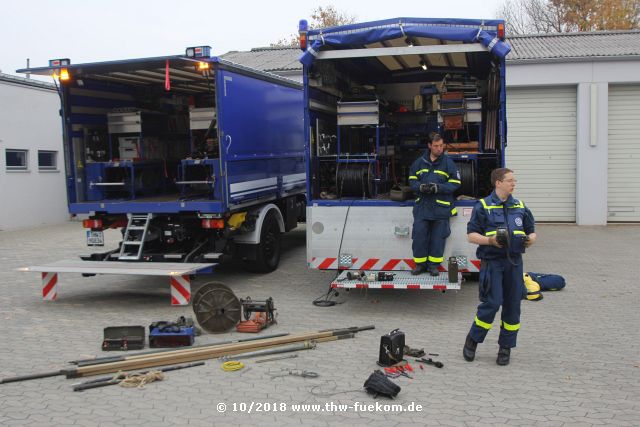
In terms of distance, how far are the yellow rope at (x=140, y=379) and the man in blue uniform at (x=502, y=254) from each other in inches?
111

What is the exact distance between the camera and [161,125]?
36.9 ft

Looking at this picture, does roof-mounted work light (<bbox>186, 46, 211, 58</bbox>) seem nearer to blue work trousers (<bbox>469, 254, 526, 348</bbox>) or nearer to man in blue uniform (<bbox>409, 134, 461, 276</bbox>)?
man in blue uniform (<bbox>409, 134, 461, 276</bbox>)

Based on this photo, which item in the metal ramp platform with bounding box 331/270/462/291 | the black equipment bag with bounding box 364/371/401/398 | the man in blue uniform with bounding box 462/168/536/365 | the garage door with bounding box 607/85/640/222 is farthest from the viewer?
the garage door with bounding box 607/85/640/222

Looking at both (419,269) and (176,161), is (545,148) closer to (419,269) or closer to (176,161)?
(176,161)

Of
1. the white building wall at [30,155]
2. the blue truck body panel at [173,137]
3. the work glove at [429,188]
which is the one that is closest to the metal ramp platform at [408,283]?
the work glove at [429,188]

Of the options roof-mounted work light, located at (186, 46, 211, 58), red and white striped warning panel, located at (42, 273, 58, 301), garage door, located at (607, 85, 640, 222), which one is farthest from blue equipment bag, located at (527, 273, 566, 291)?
garage door, located at (607, 85, 640, 222)

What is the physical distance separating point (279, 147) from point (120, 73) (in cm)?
300

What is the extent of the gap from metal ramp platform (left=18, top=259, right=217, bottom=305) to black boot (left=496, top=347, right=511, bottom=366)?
3826 mm

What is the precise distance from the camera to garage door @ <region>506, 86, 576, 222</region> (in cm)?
1581

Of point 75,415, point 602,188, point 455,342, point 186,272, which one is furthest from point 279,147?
point 602,188

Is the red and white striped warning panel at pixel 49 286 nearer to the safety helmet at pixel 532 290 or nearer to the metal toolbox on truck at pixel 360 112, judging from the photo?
the metal toolbox on truck at pixel 360 112

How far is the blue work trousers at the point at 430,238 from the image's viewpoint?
24.9 ft

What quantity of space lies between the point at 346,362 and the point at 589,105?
12121 mm

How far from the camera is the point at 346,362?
19.0ft
